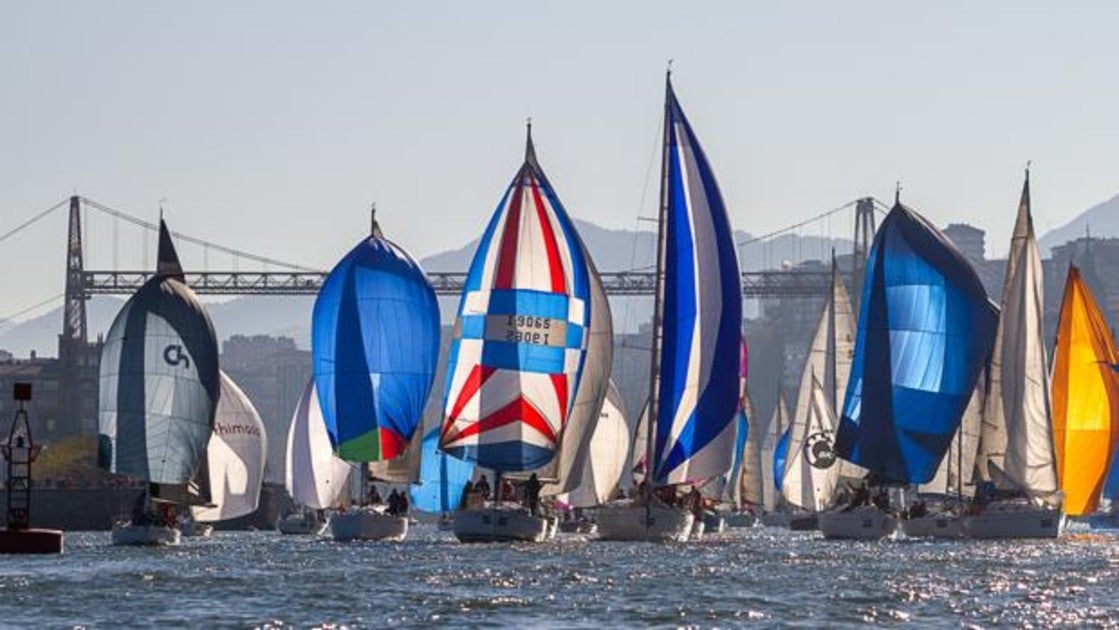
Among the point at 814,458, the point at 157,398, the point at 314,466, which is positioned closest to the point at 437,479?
the point at 314,466

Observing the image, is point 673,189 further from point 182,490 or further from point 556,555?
point 182,490

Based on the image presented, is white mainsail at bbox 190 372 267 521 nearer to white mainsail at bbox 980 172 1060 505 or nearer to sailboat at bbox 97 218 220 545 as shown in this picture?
sailboat at bbox 97 218 220 545

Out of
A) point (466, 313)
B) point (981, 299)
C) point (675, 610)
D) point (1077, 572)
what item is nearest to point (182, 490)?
point (466, 313)

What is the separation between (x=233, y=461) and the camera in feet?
277

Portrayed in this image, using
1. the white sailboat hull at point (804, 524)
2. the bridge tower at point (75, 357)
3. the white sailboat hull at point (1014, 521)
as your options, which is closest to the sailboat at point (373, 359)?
the white sailboat hull at point (1014, 521)

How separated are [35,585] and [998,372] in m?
33.1

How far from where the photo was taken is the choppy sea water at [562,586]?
4194 cm

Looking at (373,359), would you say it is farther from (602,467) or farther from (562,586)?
(562,586)

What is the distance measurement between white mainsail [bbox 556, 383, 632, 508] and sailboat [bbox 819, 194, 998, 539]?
47.6 ft

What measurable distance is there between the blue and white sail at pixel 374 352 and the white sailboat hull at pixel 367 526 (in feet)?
5.19

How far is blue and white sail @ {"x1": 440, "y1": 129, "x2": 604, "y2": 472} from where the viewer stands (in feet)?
219

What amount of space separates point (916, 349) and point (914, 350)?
0.08m

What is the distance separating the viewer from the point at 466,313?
68000 millimetres

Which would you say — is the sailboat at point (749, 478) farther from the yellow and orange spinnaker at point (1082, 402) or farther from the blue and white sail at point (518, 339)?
the blue and white sail at point (518, 339)
